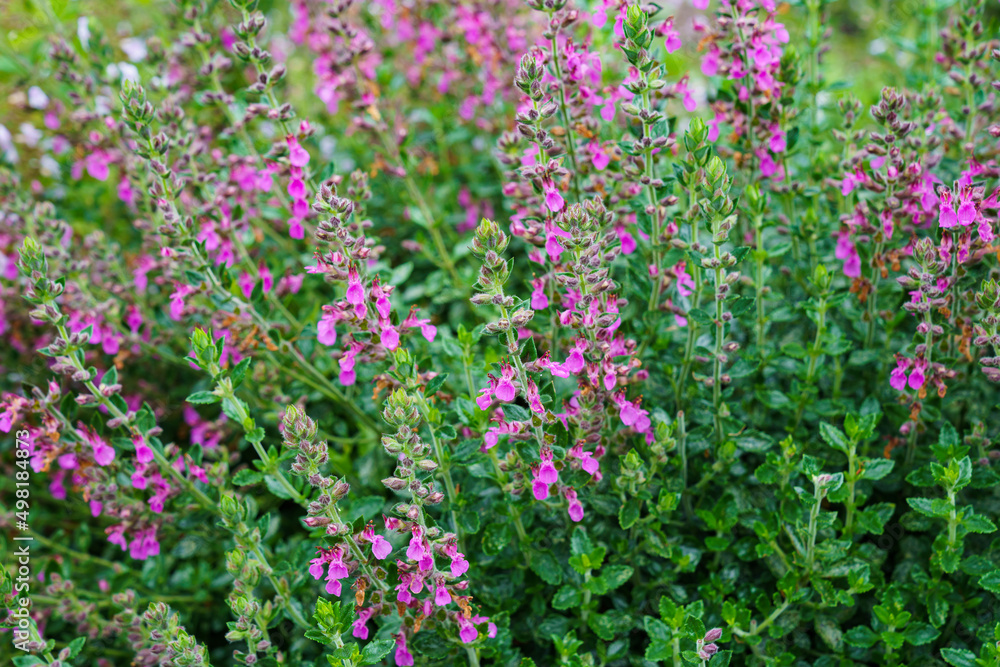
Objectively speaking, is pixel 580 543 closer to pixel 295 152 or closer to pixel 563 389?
pixel 563 389

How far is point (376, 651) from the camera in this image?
86.5 inches

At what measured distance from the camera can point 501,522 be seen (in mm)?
2611

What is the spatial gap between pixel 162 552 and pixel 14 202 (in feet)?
5.51

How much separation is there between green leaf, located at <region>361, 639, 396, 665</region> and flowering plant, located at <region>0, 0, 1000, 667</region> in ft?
0.04

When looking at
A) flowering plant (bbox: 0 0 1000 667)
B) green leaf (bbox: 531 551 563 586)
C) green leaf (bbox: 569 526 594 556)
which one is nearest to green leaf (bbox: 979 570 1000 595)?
flowering plant (bbox: 0 0 1000 667)

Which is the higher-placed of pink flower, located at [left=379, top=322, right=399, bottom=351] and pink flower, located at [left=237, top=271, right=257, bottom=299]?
pink flower, located at [left=237, top=271, right=257, bottom=299]

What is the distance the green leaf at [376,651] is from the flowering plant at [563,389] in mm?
11

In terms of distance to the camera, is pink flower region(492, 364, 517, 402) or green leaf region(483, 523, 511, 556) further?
green leaf region(483, 523, 511, 556)

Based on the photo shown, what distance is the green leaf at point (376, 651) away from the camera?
7.06 ft

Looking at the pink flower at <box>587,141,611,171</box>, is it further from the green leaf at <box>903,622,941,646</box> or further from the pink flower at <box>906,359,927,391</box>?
the green leaf at <box>903,622,941,646</box>

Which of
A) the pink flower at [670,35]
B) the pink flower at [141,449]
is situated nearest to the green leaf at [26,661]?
the pink flower at [141,449]

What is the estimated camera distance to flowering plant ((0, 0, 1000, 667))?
2287 mm

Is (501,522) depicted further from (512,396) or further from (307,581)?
(307,581)

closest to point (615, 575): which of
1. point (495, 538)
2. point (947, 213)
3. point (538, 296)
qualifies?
point (495, 538)
